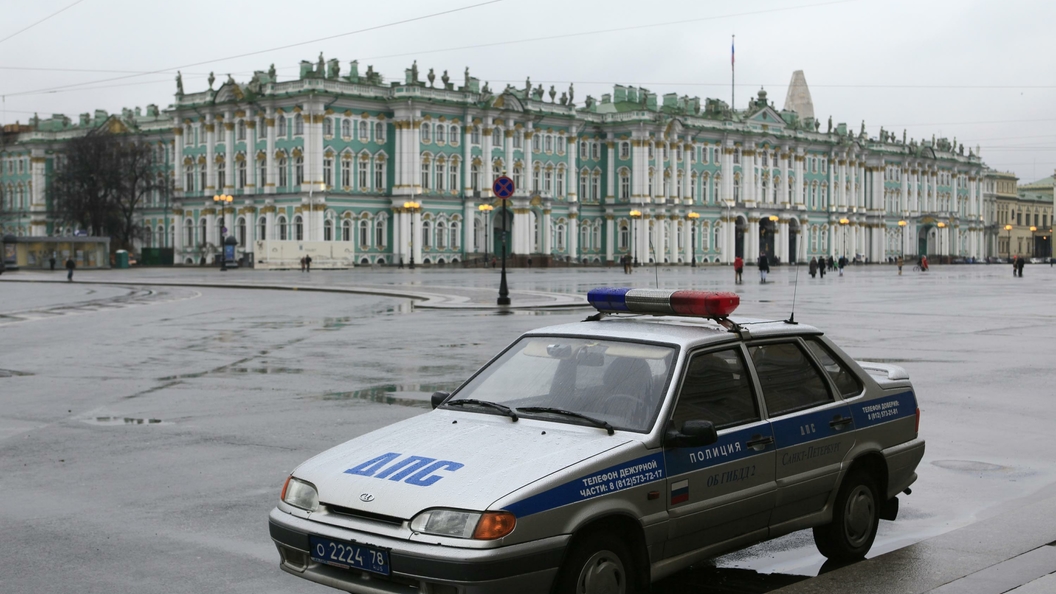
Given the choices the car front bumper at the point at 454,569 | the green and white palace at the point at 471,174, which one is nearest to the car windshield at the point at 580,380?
the car front bumper at the point at 454,569

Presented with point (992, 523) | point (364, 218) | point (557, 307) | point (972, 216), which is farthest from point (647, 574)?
point (972, 216)

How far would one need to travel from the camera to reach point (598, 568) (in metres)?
5.34

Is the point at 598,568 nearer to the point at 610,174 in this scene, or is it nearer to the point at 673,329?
the point at 673,329

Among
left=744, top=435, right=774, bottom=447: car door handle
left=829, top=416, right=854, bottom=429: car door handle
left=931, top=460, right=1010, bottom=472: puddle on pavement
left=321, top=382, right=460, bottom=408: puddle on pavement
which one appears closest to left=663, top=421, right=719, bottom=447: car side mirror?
left=744, top=435, right=774, bottom=447: car door handle

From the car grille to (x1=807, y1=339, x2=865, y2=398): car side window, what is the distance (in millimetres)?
3210

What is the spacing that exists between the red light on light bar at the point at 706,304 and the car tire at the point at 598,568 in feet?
5.49

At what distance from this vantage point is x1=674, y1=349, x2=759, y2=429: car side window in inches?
241

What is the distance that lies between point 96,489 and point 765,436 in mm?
5265

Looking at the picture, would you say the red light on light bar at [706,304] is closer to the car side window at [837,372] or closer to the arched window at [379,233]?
the car side window at [837,372]

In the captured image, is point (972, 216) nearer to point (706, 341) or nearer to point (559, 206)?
point (559, 206)

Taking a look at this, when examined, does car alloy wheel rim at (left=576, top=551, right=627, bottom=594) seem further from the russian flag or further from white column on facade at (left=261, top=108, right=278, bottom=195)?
white column on facade at (left=261, top=108, right=278, bottom=195)

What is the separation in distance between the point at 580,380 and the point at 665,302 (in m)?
0.88

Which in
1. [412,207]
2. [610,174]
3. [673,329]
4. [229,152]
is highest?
[229,152]

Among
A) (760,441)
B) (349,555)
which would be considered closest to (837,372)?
(760,441)
